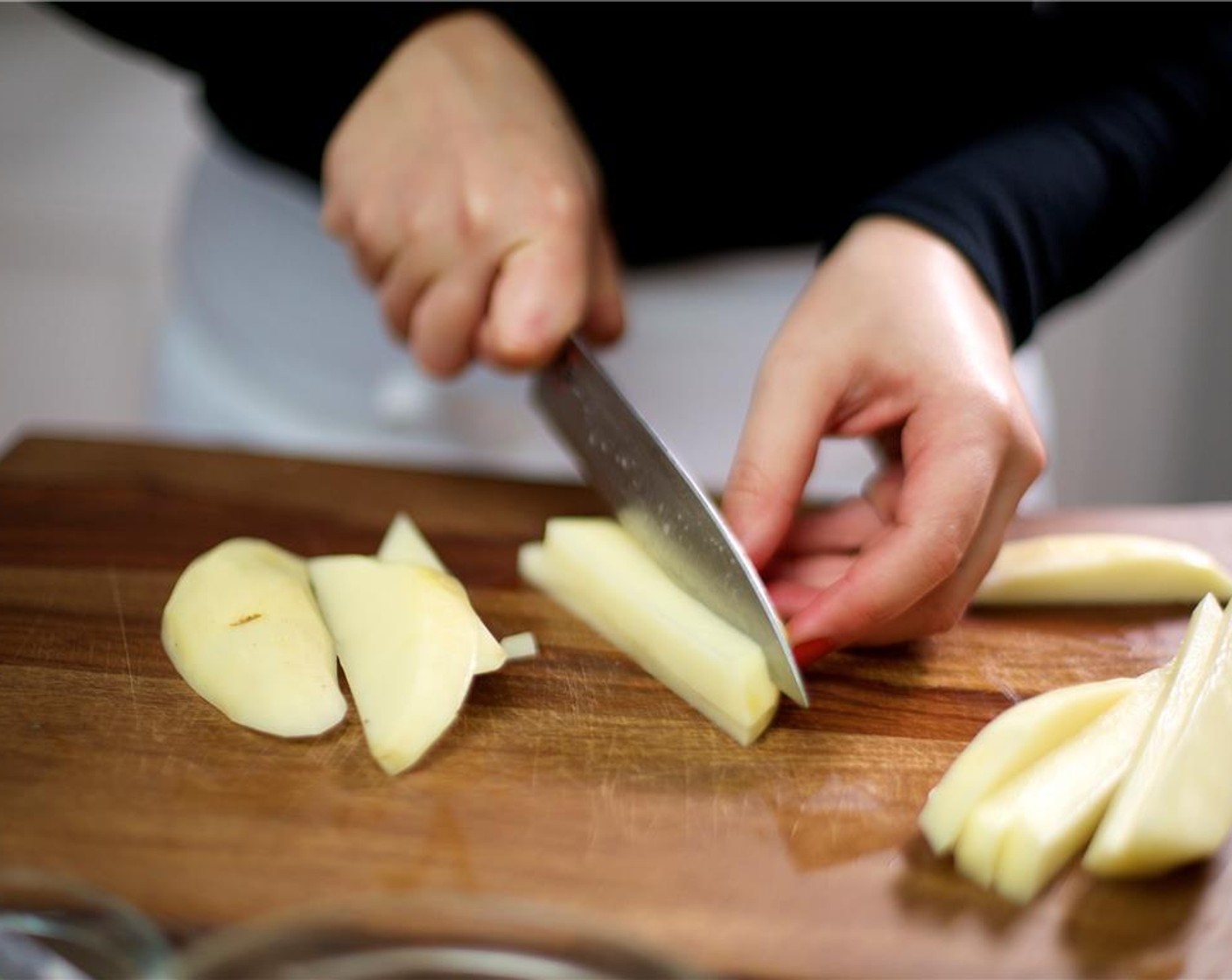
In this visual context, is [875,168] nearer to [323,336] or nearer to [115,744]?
[323,336]

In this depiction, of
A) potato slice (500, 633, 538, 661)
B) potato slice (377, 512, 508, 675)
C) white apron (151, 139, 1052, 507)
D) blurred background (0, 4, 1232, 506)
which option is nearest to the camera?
potato slice (500, 633, 538, 661)

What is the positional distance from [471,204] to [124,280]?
6.23 ft

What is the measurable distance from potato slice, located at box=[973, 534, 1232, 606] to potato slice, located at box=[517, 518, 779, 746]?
28 centimetres

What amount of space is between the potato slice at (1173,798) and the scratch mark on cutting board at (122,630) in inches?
24.5

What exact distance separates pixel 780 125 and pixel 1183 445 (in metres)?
1.89

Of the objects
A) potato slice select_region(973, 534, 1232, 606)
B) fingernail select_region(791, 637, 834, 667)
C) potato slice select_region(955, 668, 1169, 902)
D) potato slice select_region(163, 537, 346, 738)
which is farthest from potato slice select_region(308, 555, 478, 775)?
potato slice select_region(973, 534, 1232, 606)

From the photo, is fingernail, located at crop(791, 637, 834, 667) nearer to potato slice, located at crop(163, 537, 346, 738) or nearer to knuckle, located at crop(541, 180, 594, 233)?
potato slice, located at crop(163, 537, 346, 738)

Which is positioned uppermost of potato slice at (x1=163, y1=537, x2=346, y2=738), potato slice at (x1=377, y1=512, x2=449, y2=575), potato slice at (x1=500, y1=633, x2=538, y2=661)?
potato slice at (x1=163, y1=537, x2=346, y2=738)

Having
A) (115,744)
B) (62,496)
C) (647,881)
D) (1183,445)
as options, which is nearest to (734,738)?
(647,881)

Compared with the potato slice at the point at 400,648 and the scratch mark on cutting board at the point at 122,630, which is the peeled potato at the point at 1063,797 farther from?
the scratch mark on cutting board at the point at 122,630

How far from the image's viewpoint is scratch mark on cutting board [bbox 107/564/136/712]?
0.95 m

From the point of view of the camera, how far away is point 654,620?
989 millimetres

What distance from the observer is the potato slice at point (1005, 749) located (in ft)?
2.66

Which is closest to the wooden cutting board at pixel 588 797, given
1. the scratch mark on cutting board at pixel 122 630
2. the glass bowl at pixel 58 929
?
the scratch mark on cutting board at pixel 122 630
